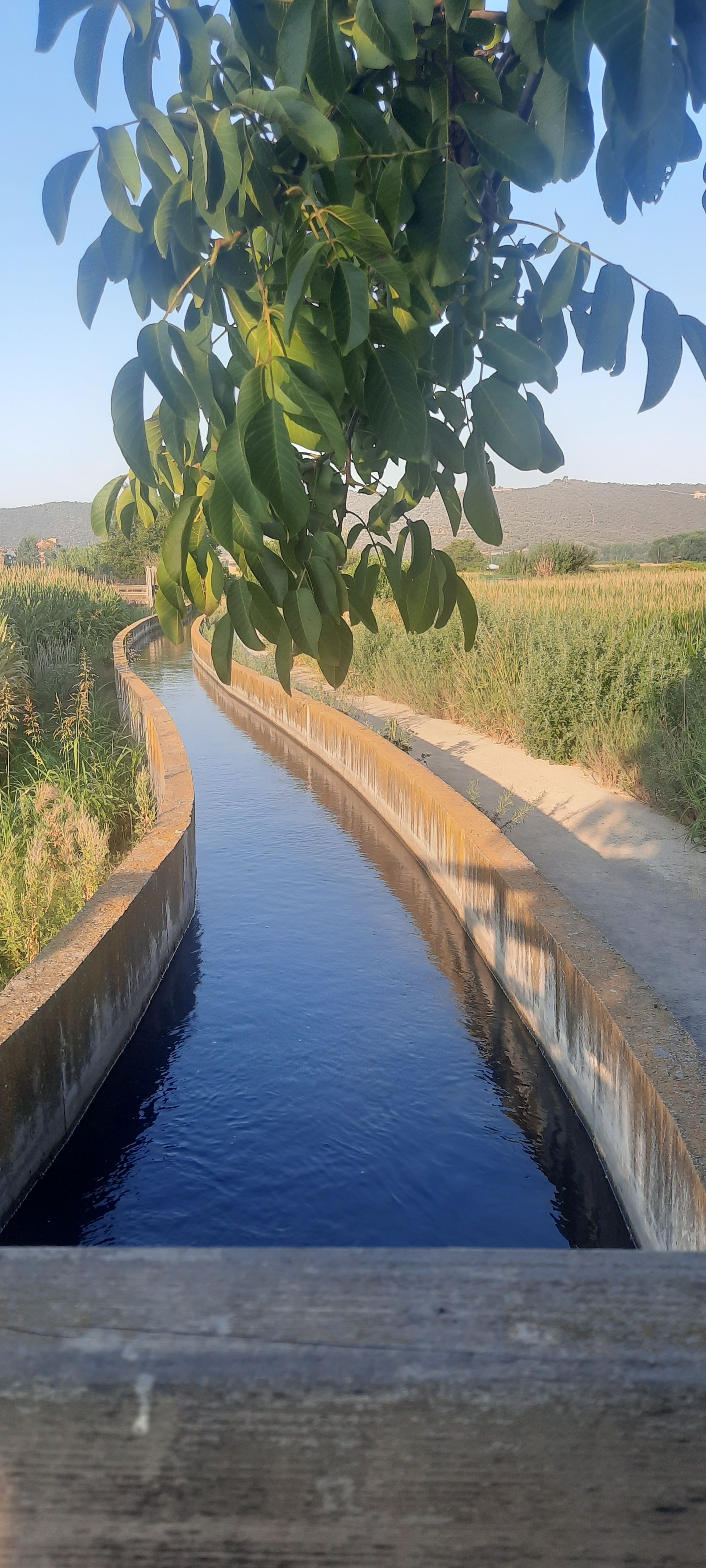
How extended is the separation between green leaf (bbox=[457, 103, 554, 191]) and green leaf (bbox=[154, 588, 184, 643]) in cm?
64

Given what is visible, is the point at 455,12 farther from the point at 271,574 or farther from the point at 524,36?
the point at 271,574

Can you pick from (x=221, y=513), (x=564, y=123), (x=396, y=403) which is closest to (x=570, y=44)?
(x=564, y=123)

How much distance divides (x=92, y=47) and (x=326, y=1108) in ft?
13.0

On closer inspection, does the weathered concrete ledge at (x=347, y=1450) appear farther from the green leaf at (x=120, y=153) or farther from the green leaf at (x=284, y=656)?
the green leaf at (x=120, y=153)

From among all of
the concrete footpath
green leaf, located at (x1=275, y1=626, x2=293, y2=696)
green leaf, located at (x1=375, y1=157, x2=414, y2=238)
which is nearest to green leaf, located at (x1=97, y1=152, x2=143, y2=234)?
green leaf, located at (x1=375, y1=157, x2=414, y2=238)

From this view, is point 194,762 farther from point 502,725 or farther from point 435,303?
point 435,303

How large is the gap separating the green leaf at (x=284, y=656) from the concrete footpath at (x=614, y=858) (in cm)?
310

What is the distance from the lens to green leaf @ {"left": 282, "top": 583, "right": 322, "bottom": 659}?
132cm

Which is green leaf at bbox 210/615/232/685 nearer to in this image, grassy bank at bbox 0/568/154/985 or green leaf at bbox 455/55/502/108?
green leaf at bbox 455/55/502/108

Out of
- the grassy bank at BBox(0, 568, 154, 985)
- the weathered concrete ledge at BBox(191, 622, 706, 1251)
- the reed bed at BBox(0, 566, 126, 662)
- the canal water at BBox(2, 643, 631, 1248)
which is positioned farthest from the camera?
the reed bed at BBox(0, 566, 126, 662)

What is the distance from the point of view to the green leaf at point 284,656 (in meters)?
1.39

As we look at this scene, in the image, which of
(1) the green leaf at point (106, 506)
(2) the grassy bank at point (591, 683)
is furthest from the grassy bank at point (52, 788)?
(1) the green leaf at point (106, 506)

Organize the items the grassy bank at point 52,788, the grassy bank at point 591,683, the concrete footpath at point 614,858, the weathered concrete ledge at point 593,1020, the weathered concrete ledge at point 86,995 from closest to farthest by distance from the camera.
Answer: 1. the weathered concrete ledge at point 593,1020
2. the weathered concrete ledge at point 86,995
3. the concrete footpath at point 614,858
4. the grassy bank at point 52,788
5. the grassy bank at point 591,683

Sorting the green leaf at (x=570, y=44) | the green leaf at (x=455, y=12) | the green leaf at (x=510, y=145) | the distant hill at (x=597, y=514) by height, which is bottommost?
the green leaf at (x=510, y=145)
